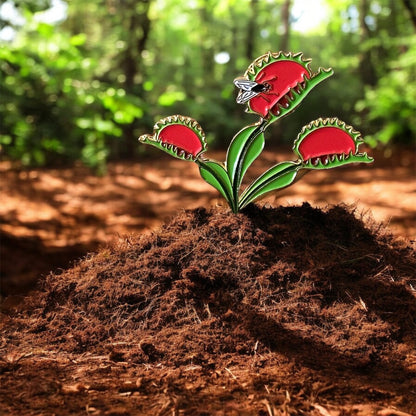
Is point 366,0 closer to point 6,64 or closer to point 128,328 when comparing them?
point 6,64

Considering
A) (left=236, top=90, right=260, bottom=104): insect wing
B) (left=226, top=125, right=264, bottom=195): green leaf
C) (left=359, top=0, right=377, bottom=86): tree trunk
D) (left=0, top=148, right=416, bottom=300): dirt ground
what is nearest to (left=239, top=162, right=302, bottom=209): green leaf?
(left=226, top=125, right=264, bottom=195): green leaf

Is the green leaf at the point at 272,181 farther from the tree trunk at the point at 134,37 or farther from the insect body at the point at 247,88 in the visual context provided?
the tree trunk at the point at 134,37

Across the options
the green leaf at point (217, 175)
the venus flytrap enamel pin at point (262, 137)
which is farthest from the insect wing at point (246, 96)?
the green leaf at point (217, 175)

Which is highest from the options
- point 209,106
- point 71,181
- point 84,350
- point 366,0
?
point 366,0

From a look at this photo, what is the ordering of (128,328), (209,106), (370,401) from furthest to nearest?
1. (209,106)
2. (128,328)
3. (370,401)

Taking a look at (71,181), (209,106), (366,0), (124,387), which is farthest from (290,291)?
(366,0)

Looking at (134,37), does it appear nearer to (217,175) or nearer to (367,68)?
(217,175)

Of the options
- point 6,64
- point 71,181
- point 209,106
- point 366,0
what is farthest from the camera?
point 366,0
